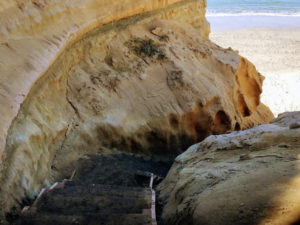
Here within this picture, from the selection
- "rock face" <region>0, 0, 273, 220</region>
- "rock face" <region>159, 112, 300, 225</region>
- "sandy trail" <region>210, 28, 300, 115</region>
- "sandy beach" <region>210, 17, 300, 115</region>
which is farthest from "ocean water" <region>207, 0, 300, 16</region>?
"rock face" <region>159, 112, 300, 225</region>

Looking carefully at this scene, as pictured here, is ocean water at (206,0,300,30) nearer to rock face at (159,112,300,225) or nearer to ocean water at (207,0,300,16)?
ocean water at (207,0,300,16)

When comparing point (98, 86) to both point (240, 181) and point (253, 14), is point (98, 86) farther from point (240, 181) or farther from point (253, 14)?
point (253, 14)

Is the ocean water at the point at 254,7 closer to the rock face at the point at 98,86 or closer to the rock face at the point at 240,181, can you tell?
the rock face at the point at 98,86

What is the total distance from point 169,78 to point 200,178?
8.59 ft

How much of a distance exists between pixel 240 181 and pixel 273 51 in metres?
16.6

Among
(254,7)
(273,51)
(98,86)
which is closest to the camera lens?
(98,86)

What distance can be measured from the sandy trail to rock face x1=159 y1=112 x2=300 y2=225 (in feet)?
26.2

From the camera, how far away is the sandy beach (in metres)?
12.2

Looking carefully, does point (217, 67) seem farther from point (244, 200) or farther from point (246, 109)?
point (244, 200)

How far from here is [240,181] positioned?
2559mm

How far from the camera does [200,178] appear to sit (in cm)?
316

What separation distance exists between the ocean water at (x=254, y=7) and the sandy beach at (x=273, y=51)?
2.88m

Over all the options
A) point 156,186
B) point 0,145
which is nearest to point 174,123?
point 156,186

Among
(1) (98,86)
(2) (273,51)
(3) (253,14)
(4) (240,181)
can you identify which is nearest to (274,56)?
(2) (273,51)
